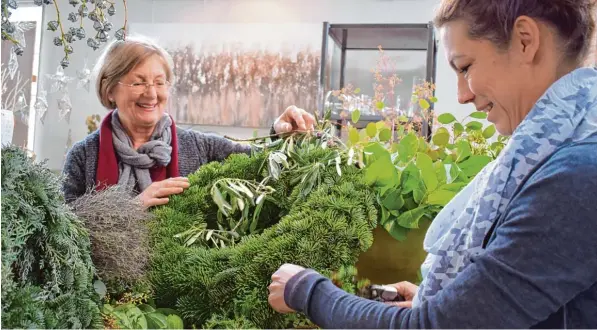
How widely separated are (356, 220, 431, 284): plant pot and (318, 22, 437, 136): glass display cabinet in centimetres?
223

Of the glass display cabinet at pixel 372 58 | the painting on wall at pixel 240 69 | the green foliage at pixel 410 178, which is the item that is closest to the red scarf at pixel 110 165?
the green foliage at pixel 410 178

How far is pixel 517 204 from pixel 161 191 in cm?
62

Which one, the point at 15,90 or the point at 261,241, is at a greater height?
the point at 15,90

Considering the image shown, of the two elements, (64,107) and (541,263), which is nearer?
(541,263)

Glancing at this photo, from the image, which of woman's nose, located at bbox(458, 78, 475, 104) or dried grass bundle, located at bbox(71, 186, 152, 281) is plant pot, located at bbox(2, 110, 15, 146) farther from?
woman's nose, located at bbox(458, 78, 475, 104)

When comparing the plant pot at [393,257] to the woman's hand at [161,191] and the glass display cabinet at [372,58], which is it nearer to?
the woman's hand at [161,191]

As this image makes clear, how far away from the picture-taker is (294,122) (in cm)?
124

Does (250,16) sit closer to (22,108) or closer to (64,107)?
(64,107)

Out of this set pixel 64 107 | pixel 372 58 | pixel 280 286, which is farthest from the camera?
pixel 372 58

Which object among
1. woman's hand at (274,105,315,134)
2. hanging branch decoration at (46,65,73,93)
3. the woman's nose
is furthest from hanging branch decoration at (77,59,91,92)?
the woman's nose

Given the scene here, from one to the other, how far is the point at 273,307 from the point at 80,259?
0.23 m

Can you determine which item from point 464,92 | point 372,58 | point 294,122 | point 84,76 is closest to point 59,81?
point 84,76

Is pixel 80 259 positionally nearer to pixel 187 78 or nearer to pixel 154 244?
pixel 154 244

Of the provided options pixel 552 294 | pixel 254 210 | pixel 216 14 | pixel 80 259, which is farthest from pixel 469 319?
pixel 216 14
